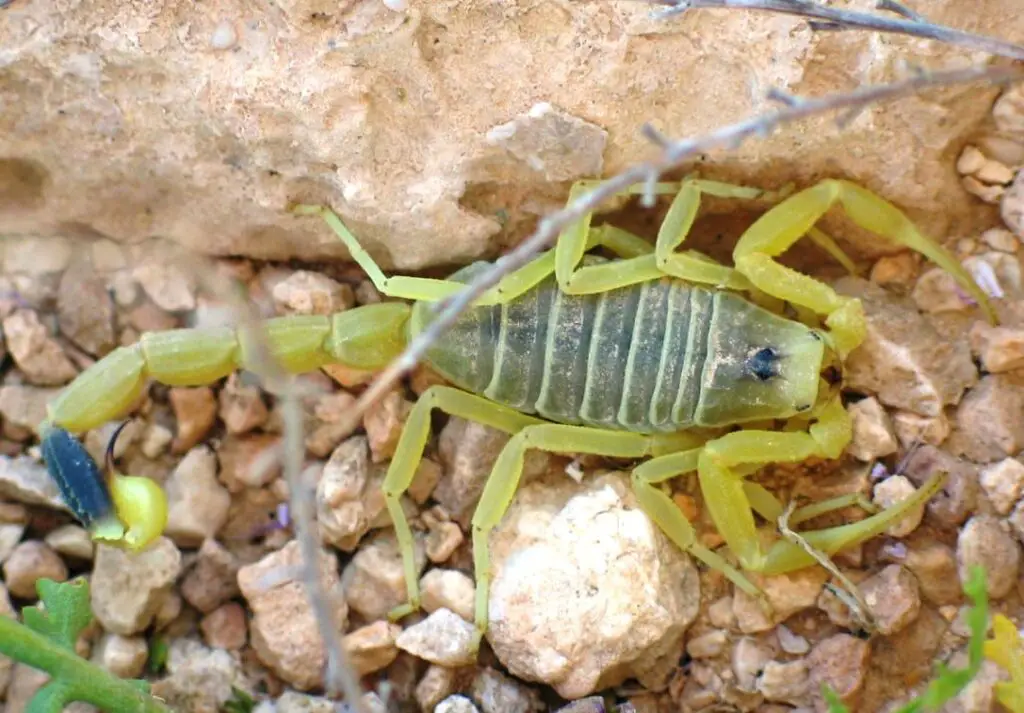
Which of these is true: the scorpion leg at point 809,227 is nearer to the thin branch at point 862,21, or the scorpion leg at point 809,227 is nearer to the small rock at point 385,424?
the thin branch at point 862,21

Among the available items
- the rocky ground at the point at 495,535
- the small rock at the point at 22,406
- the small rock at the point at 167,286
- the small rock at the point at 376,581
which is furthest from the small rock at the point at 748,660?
the small rock at the point at 22,406

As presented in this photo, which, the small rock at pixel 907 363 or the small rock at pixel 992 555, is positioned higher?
the small rock at pixel 907 363

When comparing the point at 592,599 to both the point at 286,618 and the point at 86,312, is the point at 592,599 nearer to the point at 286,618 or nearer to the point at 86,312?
the point at 286,618

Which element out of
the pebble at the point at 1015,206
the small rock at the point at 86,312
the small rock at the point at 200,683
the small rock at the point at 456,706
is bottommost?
the small rock at the point at 200,683

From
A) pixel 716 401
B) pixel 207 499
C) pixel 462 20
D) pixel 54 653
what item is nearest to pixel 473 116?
pixel 462 20

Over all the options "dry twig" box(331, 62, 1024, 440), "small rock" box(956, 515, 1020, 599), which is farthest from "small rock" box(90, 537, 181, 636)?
"small rock" box(956, 515, 1020, 599)

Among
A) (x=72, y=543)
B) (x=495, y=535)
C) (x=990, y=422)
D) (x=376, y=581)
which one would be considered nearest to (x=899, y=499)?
(x=990, y=422)
